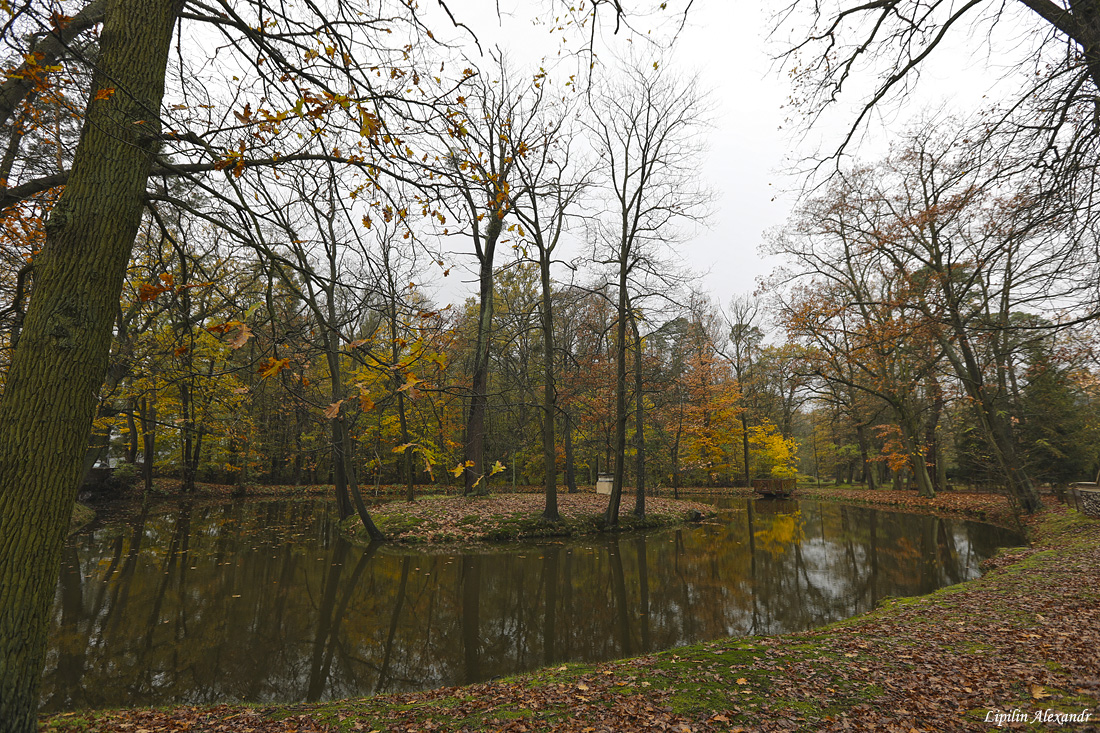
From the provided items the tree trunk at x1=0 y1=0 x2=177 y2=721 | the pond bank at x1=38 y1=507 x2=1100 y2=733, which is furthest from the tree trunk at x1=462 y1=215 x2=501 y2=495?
the tree trunk at x1=0 y1=0 x2=177 y2=721

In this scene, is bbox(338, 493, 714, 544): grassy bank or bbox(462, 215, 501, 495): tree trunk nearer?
bbox(338, 493, 714, 544): grassy bank

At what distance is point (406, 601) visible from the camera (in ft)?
24.6

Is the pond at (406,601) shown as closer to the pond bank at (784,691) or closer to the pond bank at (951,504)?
the pond bank at (784,691)

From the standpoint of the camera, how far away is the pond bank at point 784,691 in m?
3.16

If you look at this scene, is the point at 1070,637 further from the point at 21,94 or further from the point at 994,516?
the point at 994,516

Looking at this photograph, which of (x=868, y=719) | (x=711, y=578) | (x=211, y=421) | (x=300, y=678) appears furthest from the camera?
(x=211, y=421)

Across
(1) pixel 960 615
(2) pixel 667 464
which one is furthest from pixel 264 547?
(2) pixel 667 464

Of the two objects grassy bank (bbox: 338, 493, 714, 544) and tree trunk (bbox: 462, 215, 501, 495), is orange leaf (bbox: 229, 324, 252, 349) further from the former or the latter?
tree trunk (bbox: 462, 215, 501, 495)

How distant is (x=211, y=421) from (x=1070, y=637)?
20334 millimetres

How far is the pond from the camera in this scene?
5117 millimetres

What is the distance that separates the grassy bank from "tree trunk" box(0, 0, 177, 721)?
33.6 ft

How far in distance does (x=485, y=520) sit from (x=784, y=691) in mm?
10052

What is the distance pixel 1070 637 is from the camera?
4.27 metres

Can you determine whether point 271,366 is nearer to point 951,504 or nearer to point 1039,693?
point 1039,693
